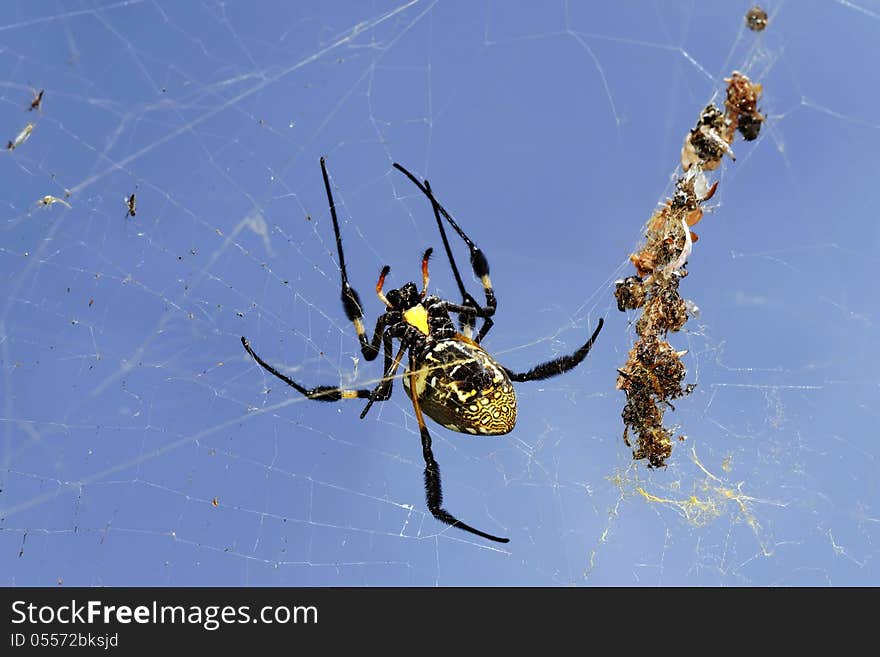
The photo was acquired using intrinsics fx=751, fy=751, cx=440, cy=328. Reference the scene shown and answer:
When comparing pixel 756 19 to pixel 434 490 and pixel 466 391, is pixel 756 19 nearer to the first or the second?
pixel 466 391

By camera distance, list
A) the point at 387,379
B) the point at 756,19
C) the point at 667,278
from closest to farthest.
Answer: the point at 756,19, the point at 667,278, the point at 387,379

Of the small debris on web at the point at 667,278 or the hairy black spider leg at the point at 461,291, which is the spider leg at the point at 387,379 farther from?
the small debris on web at the point at 667,278

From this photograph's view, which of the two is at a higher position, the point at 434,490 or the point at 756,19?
the point at 756,19

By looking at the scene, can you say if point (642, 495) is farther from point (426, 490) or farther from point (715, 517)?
point (426, 490)

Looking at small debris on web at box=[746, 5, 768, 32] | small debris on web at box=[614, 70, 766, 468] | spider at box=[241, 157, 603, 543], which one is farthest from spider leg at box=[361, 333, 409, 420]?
small debris on web at box=[746, 5, 768, 32]

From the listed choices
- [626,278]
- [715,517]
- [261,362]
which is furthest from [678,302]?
[261,362]

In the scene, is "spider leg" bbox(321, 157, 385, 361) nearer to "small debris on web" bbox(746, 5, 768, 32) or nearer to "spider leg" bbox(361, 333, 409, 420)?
"spider leg" bbox(361, 333, 409, 420)

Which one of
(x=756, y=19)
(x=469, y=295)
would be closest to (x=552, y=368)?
(x=469, y=295)
